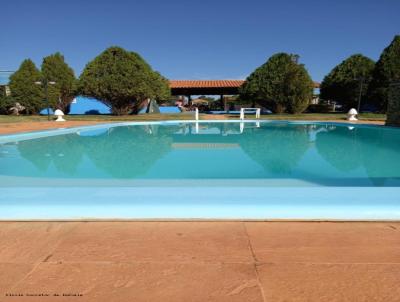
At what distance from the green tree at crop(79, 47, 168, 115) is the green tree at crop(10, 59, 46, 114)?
5.51m

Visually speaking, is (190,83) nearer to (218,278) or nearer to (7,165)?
(7,165)

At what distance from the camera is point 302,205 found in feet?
9.06

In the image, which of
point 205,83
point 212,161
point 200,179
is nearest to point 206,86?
point 205,83

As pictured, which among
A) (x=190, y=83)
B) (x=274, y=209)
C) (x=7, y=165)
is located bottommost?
(x=7, y=165)

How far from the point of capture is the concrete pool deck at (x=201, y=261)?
168 cm

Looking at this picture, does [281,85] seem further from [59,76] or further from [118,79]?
[59,76]

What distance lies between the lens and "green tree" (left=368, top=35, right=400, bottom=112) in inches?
890

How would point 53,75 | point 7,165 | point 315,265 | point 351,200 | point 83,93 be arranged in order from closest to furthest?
point 315,265 → point 351,200 → point 7,165 → point 83,93 → point 53,75

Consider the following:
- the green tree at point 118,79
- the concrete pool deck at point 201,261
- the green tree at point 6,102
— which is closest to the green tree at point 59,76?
the green tree at point 6,102

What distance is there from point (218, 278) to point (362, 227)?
4.79 feet

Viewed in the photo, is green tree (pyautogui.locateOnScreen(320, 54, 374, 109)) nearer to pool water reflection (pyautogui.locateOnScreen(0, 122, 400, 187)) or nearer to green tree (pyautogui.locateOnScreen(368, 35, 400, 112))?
green tree (pyautogui.locateOnScreen(368, 35, 400, 112))

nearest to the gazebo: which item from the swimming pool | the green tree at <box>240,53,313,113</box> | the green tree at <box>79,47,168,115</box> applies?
the green tree at <box>240,53,313,113</box>

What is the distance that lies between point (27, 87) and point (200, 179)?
26409 mm

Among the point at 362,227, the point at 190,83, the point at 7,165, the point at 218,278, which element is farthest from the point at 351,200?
the point at 190,83
